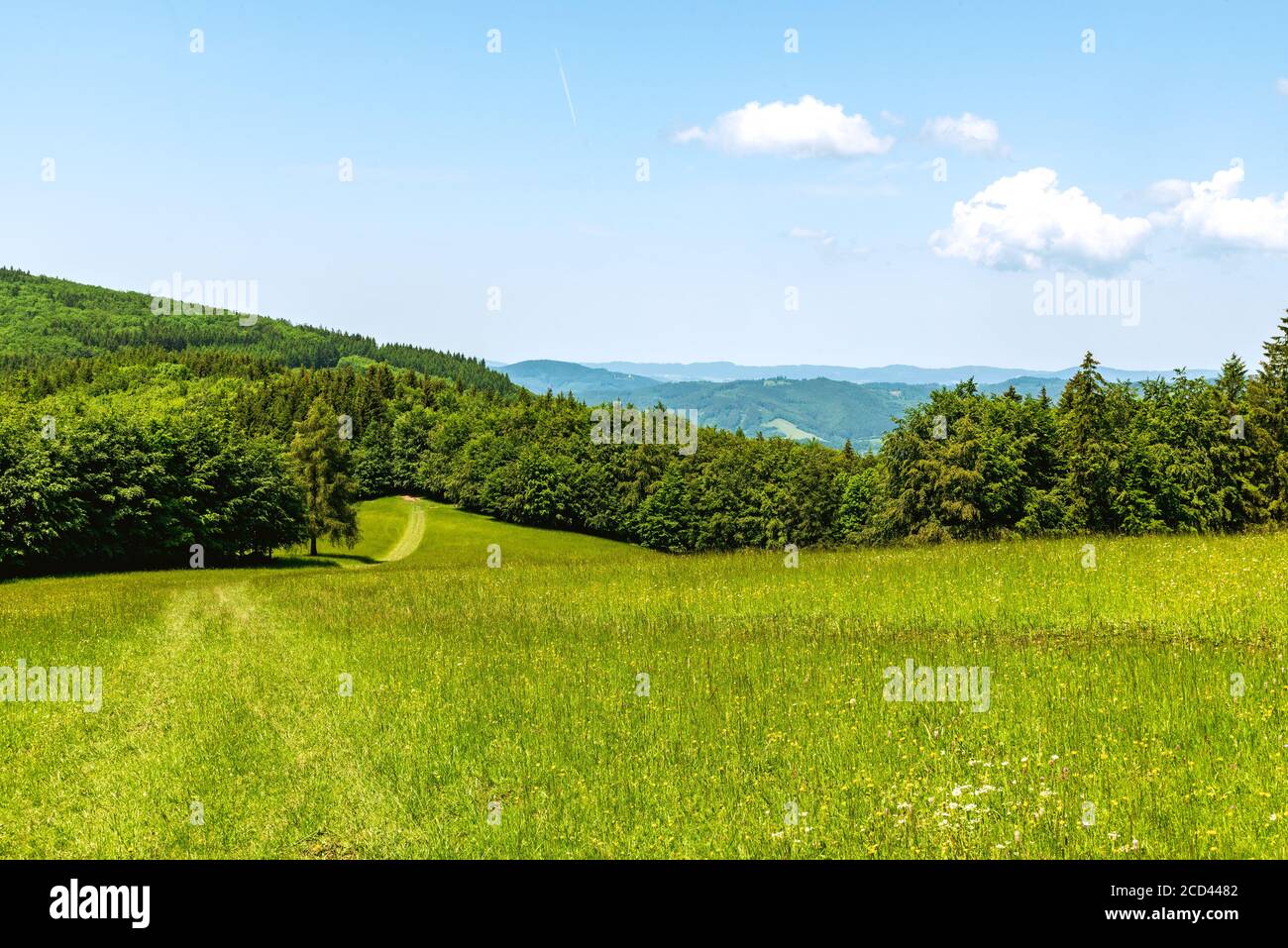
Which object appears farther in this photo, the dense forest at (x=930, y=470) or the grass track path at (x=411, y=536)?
the grass track path at (x=411, y=536)

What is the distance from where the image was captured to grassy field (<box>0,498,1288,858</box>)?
29.0ft

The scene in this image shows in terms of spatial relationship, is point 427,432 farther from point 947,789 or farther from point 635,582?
point 947,789

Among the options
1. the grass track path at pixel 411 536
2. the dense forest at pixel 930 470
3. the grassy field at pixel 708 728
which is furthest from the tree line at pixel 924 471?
the grassy field at pixel 708 728

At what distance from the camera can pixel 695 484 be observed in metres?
119

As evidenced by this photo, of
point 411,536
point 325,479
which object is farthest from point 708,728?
point 411,536

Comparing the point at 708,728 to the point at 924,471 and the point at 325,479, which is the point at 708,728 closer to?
the point at 924,471

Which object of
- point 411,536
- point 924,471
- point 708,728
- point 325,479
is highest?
point 924,471

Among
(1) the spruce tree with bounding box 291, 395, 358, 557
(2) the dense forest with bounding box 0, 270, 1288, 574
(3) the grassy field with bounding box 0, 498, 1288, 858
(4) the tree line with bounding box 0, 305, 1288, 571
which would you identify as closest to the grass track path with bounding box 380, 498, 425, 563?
(1) the spruce tree with bounding box 291, 395, 358, 557

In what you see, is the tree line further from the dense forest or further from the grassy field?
the grassy field

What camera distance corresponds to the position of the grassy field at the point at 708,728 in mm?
8836

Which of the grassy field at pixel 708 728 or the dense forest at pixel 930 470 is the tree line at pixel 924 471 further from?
the grassy field at pixel 708 728

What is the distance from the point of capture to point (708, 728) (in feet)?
39.3
